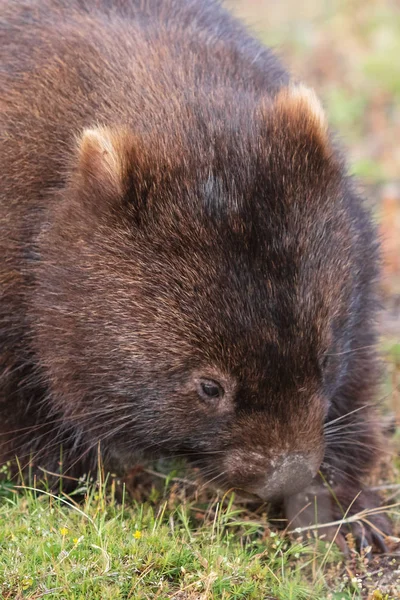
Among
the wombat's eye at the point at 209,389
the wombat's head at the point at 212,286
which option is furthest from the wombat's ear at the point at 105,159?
the wombat's eye at the point at 209,389

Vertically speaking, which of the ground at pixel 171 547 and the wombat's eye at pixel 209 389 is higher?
the wombat's eye at pixel 209 389

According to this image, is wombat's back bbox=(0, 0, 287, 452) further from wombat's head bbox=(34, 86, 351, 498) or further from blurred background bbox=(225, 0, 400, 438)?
blurred background bbox=(225, 0, 400, 438)

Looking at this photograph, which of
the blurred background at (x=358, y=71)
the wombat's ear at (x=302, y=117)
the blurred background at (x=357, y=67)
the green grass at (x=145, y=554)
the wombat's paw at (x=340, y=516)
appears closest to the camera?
the green grass at (x=145, y=554)

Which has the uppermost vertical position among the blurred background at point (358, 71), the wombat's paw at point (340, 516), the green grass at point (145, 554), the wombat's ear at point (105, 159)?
the blurred background at point (358, 71)

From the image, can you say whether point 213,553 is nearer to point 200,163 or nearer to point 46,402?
point 46,402

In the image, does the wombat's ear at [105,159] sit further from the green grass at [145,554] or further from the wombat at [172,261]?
the green grass at [145,554]

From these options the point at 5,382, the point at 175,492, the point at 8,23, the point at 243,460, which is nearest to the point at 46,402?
the point at 5,382

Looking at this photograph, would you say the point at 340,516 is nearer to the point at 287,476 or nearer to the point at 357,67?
the point at 287,476
